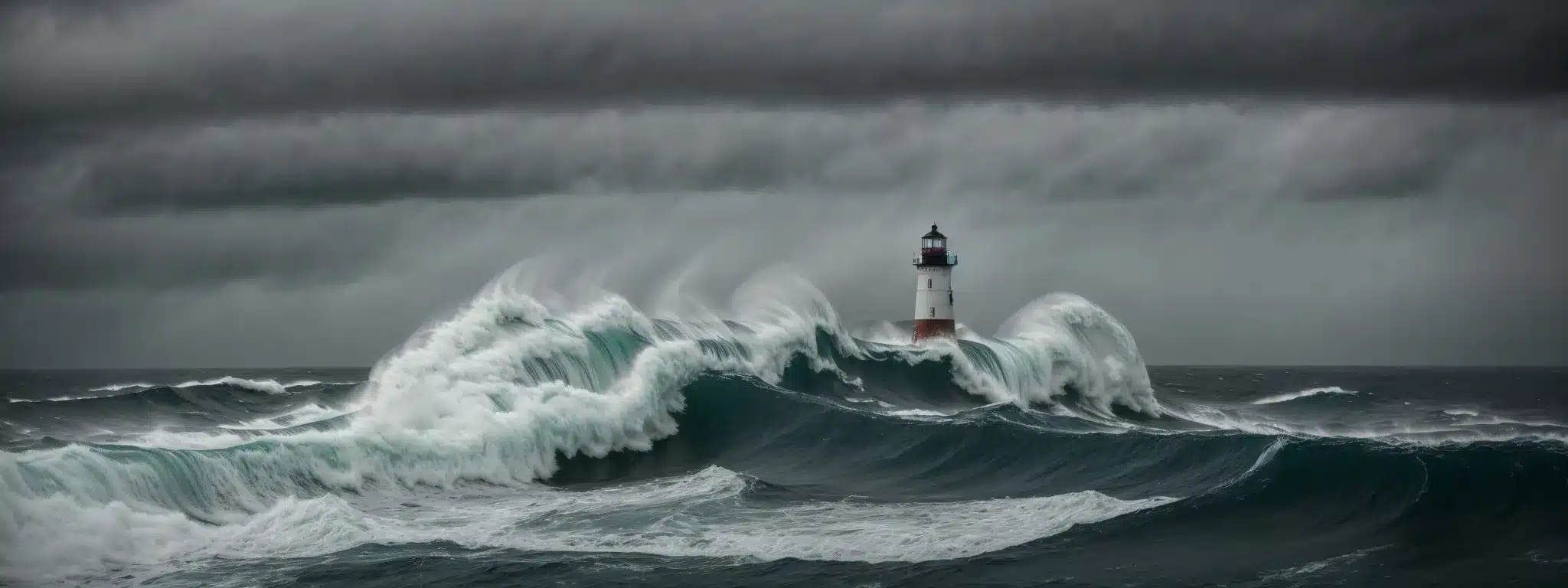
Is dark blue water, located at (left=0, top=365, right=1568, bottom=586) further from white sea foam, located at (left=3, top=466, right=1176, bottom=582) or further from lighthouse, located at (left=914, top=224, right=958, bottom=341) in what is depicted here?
lighthouse, located at (left=914, top=224, right=958, bottom=341)

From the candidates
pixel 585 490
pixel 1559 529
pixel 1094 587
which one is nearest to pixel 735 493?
pixel 585 490

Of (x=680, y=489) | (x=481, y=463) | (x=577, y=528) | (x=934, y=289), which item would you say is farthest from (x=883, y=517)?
(x=934, y=289)

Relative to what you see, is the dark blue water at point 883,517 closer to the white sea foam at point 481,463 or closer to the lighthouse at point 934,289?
the white sea foam at point 481,463

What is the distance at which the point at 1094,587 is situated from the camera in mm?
11320

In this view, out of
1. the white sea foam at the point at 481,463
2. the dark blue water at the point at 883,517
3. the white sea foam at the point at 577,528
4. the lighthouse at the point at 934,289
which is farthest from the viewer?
the lighthouse at the point at 934,289

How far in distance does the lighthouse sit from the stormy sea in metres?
8.23

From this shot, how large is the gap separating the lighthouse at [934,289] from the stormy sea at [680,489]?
8233mm

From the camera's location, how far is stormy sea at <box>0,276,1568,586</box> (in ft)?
38.9

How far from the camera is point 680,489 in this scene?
55.4 ft

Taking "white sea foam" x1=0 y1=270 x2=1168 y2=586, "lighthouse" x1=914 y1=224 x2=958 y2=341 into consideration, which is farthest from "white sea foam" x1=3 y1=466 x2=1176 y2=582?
"lighthouse" x1=914 y1=224 x2=958 y2=341

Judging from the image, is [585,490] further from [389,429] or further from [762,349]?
[762,349]

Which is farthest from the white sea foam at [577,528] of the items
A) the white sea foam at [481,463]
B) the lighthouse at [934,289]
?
the lighthouse at [934,289]

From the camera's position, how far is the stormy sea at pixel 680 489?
38.9 ft

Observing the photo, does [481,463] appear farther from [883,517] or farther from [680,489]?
[883,517]
